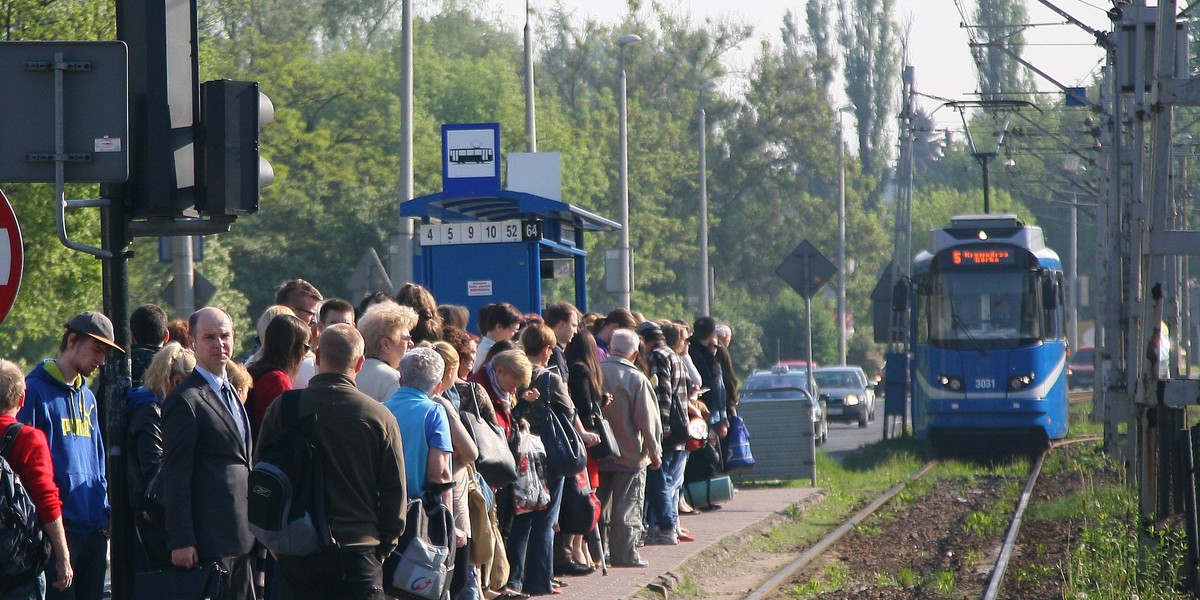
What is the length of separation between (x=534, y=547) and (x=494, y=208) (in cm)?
628

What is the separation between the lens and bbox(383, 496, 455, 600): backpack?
6742mm

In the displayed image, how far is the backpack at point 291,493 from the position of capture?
20.4 ft

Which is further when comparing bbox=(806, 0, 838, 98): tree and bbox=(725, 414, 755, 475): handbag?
bbox=(806, 0, 838, 98): tree

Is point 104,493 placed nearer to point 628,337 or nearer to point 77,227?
point 628,337

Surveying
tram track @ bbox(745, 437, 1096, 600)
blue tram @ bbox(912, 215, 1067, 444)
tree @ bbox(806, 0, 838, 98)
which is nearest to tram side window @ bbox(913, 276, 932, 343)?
blue tram @ bbox(912, 215, 1067, 444)

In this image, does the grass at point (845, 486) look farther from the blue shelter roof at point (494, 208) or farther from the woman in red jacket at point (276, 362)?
the woman in red jacket at point (276, 362)

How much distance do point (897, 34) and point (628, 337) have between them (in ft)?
237

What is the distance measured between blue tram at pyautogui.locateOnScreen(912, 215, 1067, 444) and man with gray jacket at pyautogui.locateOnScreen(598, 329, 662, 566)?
486 inches

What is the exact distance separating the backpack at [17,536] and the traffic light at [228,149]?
128 centimetres

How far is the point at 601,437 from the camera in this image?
10516 mm

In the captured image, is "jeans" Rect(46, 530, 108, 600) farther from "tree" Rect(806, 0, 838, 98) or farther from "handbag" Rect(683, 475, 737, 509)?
"tree" Rect(806, 0, 838, 98)

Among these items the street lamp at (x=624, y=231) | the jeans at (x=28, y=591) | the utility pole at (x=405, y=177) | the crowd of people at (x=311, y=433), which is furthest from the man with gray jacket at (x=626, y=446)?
the street lamp at (x=624, y=231)

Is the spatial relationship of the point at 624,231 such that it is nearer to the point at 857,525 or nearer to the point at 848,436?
the point at 848,436

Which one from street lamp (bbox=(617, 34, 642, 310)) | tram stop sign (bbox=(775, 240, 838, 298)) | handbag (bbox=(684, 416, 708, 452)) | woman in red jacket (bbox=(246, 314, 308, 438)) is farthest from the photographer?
street lamp (bbox=(617, 34, 642, 310))
